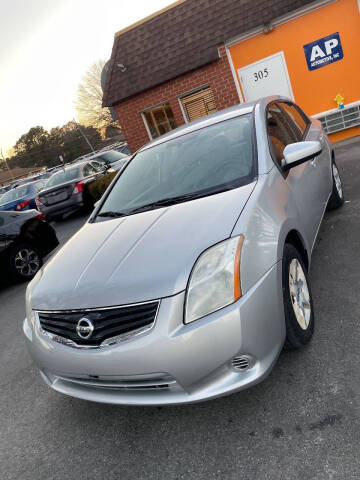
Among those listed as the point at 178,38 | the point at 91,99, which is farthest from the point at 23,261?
the point at 91,99

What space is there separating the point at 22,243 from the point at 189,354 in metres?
5.27

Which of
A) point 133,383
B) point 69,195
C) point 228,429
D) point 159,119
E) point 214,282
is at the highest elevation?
point 159,119

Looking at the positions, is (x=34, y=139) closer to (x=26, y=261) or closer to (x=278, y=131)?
(x=26, y=261)

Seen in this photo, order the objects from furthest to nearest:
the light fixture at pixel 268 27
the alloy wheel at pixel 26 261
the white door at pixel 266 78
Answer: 1. the white door at pixel 266 78
2. the light fixture at pixel 268 27
3. the alloy wheel at pixel 26 261

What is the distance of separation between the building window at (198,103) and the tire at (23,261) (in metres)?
6.15

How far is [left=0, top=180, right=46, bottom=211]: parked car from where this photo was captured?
12.9m

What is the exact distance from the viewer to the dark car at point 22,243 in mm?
6164

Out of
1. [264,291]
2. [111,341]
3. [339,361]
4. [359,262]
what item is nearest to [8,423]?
[111,341]

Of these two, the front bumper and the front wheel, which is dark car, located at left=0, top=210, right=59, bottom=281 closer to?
the front bumper

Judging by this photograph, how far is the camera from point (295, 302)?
8.17 feet

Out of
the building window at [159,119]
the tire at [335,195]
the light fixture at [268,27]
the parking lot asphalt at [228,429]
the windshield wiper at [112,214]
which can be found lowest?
the parking lot asphalt at [228,429]

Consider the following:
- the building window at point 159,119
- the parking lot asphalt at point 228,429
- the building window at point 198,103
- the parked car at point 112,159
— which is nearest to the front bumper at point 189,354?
the parking lot asphalt at point 228,429

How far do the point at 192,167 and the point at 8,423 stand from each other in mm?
2393

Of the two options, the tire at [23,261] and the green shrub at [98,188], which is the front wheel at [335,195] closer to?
the tire at [23,261]
